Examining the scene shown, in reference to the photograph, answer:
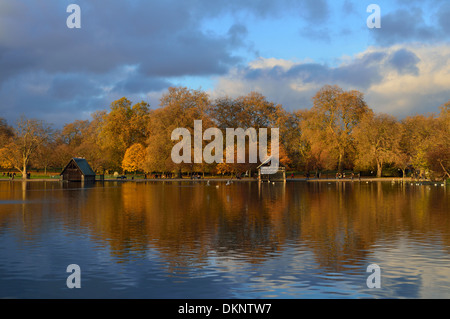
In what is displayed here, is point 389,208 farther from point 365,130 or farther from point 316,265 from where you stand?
point 365,130

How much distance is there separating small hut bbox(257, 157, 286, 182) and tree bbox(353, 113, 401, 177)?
69.4 feet

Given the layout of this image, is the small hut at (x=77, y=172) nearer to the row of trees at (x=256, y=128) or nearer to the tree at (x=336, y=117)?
the row of trees at (x=256, y=128)

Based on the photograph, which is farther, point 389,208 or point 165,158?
point 165,158

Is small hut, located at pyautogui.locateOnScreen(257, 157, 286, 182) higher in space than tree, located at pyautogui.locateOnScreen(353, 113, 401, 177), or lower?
lower

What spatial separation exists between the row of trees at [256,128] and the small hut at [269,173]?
32.6 feet

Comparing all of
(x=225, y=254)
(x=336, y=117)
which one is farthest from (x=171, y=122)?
(x=225, y=254)

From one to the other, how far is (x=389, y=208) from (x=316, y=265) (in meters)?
20.6

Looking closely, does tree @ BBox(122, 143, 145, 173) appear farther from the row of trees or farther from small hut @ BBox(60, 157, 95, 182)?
small hut @ BBox(60, 157, 95, 182)

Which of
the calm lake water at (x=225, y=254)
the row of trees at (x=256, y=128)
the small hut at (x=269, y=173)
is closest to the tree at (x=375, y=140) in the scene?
the row of trees at (x=256, y=128)

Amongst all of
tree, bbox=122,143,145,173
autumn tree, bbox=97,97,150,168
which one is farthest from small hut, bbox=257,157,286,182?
autumn tree, bbox=97,97,150,168

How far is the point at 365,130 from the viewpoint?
99188mm

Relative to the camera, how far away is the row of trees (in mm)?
95688
